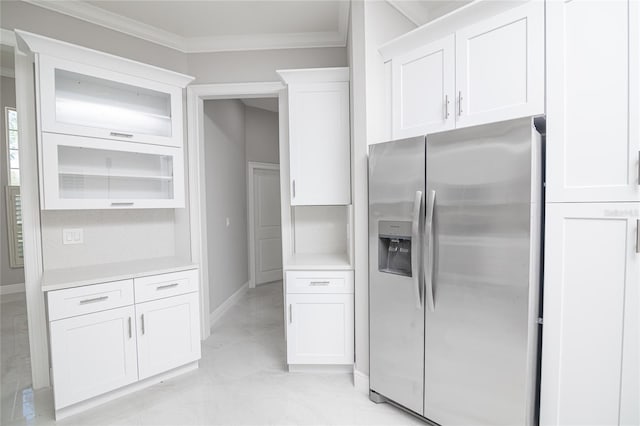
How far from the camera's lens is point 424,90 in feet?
6.77

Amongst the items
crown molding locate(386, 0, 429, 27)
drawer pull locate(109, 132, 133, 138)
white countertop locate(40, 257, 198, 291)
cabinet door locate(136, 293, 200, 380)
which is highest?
crown molding locate(386, 0, 429, 27)

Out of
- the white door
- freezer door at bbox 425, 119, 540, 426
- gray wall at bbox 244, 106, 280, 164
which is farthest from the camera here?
the white door

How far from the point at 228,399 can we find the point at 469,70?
108 inches

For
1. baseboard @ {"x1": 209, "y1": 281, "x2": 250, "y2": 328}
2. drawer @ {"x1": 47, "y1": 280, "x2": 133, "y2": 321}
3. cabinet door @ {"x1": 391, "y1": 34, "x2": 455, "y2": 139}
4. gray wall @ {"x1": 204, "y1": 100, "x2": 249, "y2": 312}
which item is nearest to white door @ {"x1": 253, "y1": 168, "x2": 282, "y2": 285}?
gray wall @ {"x1": 204, "y1": 100, "x2": 249, "y2": 312}

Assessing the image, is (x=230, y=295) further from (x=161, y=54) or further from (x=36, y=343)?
(x=161, y=54)

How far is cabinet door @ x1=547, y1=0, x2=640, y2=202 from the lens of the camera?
1.33 m

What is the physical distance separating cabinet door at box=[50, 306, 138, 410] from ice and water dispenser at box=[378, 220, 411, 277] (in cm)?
188

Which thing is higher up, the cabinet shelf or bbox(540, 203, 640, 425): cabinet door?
the cabinet shelf

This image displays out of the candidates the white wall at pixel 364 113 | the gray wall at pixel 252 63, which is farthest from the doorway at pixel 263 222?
the white wall at pixel 364 113

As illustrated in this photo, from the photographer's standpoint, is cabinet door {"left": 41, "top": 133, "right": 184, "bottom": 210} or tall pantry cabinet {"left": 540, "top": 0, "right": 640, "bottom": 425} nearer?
tall pantry cabinet {"left": 540, "top": 0, "right": 640, "bottom": 425}

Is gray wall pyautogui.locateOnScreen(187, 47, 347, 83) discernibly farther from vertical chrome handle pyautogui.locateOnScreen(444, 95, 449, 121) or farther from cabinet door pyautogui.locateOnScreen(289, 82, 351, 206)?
vertical chrome handle pyautogui.locateOnScreen(444, 95, 449, 121)

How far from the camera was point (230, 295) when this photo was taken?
4.40 meters

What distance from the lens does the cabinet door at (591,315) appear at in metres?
1.34

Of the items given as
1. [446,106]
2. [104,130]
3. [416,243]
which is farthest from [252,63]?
[416,243]
